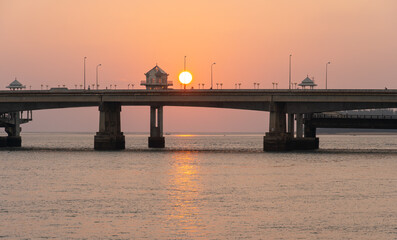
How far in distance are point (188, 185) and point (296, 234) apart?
101 feet

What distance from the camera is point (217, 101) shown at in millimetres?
138375

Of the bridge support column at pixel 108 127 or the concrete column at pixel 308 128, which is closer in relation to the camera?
the bridge support column at pixel 108 127

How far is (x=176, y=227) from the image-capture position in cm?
4556

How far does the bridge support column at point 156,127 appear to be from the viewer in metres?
165

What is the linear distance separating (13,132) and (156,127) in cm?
3188

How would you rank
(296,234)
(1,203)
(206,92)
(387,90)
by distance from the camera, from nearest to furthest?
(296,234)
(1,203)
(387,90)
(206,92)

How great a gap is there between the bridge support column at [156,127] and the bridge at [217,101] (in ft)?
46.6

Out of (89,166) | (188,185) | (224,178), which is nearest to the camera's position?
(188,185)

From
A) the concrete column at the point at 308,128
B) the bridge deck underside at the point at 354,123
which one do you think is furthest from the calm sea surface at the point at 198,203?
the concrete column at the point at 308,128

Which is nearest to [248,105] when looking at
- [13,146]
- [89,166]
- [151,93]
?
[151,93]

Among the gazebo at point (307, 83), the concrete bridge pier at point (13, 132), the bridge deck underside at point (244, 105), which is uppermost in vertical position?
the gazebo at point (307, 83)

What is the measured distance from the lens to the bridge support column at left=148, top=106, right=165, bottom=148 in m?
165

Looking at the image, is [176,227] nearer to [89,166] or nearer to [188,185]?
[188,185]

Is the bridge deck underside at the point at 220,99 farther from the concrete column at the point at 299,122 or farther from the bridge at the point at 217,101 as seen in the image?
the concrete column at the point at 299,122
